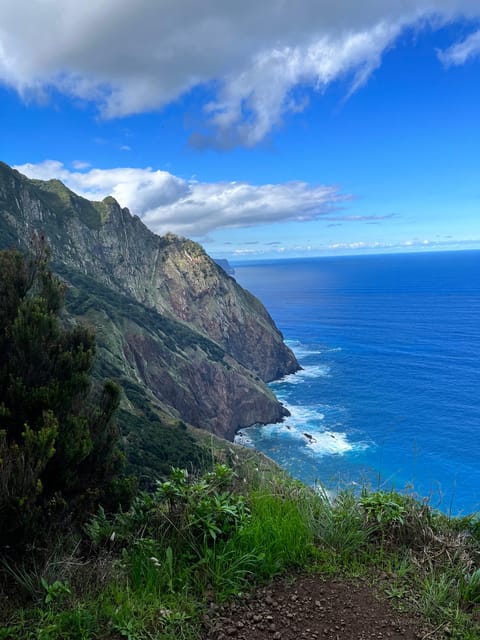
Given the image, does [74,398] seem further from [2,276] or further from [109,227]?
[109,227]

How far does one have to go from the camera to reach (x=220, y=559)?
3.93 m

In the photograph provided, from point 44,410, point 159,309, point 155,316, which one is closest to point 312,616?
point 44,410

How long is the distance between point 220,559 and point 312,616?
3.04 feet

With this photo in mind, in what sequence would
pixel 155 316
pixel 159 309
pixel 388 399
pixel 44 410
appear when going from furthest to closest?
pixel 159 309 < pixel 155 316 < pixel 388 399 < pixel 44 410

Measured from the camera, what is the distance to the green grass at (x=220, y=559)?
340 centimetres

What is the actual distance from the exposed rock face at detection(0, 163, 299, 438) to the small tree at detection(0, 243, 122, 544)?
4098 cm

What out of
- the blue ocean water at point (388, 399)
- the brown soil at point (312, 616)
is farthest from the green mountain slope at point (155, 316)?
the brown soil at point (312, 616)

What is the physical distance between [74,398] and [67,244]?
8514 cm

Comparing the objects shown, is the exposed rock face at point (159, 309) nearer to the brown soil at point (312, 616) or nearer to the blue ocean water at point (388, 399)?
the blue ocean water at point (388, 399)

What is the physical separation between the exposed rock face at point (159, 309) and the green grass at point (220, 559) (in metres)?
42.7

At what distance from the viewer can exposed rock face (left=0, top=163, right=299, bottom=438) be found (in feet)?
200

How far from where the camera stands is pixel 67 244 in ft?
271

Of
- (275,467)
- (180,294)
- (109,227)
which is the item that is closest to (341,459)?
(275,467)

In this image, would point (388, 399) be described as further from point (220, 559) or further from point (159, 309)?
point (220, 559)
